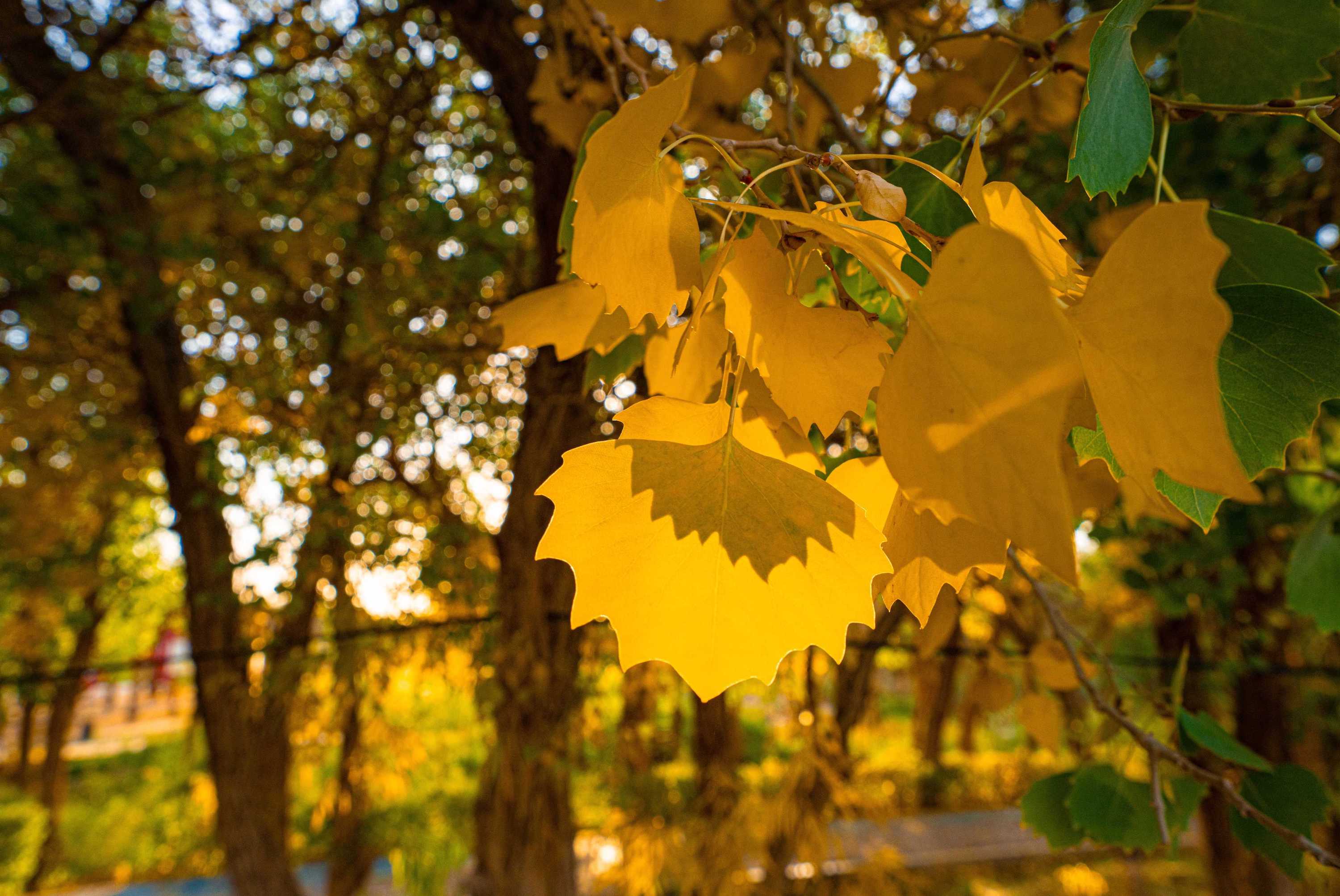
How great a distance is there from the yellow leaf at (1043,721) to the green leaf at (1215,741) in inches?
5.2

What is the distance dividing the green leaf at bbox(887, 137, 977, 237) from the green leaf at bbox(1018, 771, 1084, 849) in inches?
20.5

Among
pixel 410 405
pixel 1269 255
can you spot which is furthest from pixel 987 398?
pixel 410 405

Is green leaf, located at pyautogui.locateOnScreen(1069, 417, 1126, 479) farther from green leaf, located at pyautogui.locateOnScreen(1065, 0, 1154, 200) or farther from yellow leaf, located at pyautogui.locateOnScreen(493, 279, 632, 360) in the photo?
yellow leaf, located at pyautogui.locateOnScreen(493, 279, 632, 360)

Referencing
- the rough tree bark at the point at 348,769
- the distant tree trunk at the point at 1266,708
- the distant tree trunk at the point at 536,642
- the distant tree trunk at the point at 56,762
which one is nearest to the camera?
the distant tree trunk at the point at 536,642

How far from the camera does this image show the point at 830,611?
280 millimetres

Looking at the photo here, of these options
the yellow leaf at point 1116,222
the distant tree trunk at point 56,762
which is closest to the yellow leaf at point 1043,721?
the yellow leaf at point 1116,222

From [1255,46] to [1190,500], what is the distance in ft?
1.18

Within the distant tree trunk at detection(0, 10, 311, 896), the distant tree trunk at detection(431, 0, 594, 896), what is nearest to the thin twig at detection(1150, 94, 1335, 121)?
the distant tree trunk at detection(431, 0, 594, 896)

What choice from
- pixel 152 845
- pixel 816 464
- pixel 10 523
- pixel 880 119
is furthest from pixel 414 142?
pixel 152 845

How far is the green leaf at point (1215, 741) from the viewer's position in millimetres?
589

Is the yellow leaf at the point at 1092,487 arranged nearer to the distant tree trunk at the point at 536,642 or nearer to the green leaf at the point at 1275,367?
the green leaf at the point at 1275,367

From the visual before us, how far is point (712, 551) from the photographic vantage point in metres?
0.28


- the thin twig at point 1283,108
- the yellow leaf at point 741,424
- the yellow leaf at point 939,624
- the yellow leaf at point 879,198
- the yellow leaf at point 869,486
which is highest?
the thin twig at point 1283,108

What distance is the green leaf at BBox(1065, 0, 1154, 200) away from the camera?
12.4 inches
